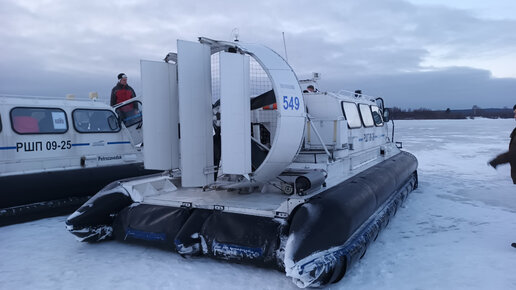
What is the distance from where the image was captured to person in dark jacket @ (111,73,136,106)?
6910 millimetres

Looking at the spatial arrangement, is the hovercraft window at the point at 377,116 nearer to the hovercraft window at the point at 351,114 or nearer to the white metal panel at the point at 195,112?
the hovercraft window at the point at 351,114

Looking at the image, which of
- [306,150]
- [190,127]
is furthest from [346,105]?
[190,127]

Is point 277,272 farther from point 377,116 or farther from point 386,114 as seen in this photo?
point 386,114

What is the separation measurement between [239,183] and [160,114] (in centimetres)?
111

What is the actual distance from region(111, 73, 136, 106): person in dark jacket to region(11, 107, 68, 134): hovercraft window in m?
1.09

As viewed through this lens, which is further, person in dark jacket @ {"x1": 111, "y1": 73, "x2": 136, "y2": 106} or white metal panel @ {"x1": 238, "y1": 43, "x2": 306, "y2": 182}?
person in dark jacket @ {"x1": 111, "y1": 73, "x2": 136, "y2": 106}

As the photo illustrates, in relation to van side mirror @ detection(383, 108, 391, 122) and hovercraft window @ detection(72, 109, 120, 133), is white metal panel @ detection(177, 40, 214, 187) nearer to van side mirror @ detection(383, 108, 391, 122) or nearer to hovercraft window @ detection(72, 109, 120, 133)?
hovercraft window @ detection(72, 109, 120, 133)

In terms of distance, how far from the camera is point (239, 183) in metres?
4.18

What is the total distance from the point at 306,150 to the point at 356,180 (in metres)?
0.73

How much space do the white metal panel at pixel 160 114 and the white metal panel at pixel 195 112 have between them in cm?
45

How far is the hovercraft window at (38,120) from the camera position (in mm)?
5438

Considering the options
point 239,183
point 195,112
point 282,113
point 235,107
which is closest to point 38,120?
point 195,112

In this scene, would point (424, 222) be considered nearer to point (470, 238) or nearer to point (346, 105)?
point (470, 238)

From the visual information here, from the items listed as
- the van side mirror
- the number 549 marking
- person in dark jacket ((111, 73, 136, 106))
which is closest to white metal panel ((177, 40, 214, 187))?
the number 549 marking
